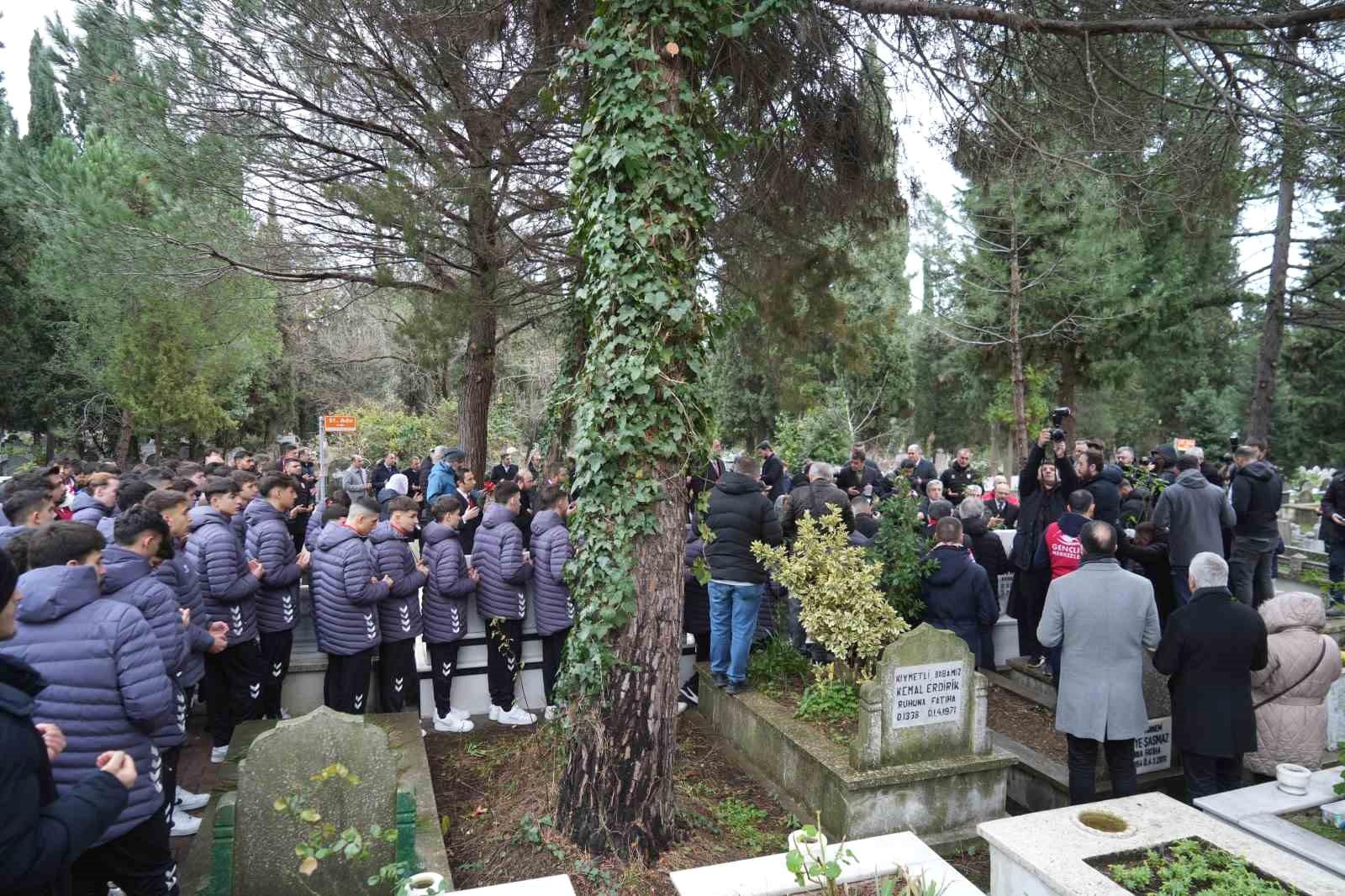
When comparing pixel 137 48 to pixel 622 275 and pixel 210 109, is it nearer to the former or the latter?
pixel 210 109

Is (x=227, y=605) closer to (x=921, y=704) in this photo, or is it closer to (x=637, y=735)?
(x=637, y=735)

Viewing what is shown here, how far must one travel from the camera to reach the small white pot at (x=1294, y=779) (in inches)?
158

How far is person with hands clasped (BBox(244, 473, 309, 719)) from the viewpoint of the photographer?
18.2ft

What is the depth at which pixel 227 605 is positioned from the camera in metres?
5.27

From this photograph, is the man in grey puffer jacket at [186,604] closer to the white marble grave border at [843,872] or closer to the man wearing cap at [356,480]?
the white marble grave border at [843,872]

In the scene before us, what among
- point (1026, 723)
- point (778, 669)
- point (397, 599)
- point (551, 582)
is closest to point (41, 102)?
point (397, 599)

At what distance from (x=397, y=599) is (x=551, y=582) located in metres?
1.24

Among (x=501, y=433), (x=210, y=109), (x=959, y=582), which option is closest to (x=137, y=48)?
(x=210, y=109)

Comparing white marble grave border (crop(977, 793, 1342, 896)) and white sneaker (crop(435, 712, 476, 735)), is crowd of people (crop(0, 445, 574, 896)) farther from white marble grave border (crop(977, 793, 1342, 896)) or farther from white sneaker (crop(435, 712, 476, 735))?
white marble grave border (crop(977, 793, 1342, 896))

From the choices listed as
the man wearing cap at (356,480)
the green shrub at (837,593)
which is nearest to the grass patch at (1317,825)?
the green shrub at (837,593)

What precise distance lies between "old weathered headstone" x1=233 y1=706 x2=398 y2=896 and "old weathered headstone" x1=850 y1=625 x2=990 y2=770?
9.25 ft

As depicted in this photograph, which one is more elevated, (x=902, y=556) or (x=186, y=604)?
(x=902, y=556)

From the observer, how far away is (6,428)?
23031 mm

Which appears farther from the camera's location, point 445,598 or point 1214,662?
point 445,598
